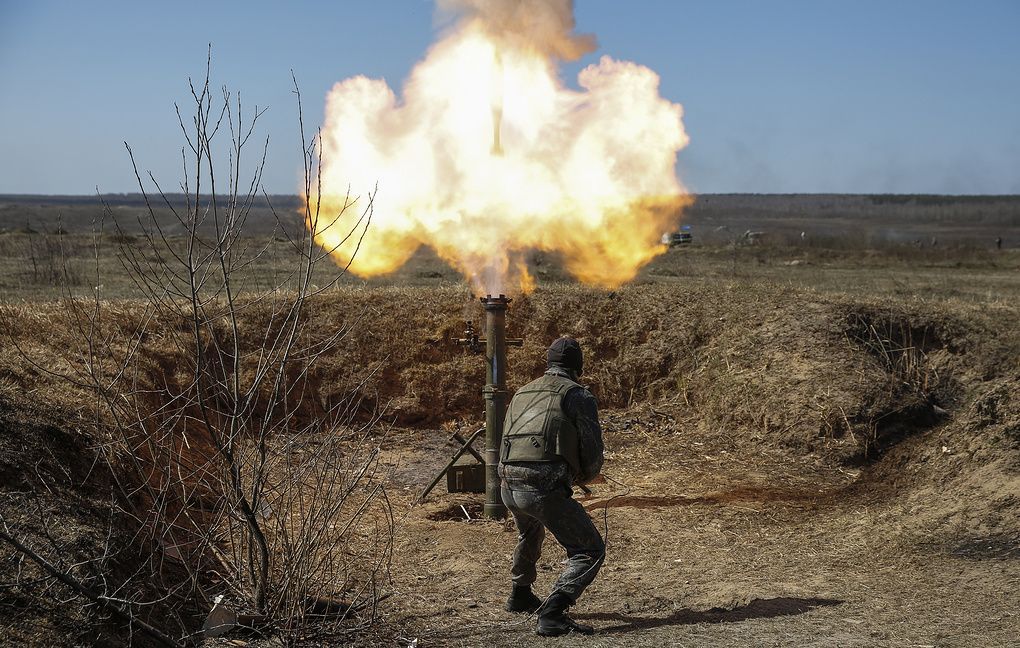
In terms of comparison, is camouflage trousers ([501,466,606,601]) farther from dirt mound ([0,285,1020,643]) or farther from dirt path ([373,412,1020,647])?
dirt mound ([0,285,1020,643])

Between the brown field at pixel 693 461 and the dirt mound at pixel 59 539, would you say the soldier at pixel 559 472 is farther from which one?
the dirt mound at pixel 59 539

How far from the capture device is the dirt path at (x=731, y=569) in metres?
6.86

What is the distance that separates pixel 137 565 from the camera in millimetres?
7363

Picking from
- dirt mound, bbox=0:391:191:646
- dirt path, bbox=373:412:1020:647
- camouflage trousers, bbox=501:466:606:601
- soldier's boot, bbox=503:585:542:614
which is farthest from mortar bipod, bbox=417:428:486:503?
camouflage trousers, bbox=501:466:606:601

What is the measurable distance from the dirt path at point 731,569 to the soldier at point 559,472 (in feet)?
1.06

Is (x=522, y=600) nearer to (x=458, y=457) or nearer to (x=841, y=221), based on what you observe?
(x=458, y=457)

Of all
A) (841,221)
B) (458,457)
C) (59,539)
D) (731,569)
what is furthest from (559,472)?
(841,221)

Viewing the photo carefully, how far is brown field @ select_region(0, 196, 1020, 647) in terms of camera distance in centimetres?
704

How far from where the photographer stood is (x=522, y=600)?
726 cm

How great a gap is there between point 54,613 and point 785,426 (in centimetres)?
934

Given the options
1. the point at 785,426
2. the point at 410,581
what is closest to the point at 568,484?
the point at 410,581

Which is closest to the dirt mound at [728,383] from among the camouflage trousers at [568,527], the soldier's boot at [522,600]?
the soldier's boot at [522,600]

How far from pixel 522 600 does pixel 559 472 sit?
3.86ft

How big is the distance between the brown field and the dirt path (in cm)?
3
